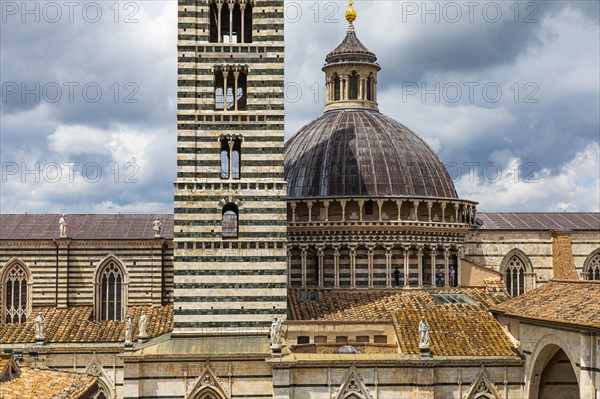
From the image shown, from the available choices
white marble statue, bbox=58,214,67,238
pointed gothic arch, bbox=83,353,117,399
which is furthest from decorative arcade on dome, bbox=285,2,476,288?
white marble statue, bbox=58,214,67,238

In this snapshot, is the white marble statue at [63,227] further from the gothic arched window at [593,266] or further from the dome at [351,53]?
the gothic arched window at [593,266]

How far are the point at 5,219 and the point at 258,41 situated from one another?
21.9 meters

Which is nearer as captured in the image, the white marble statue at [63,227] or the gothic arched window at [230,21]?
the gothic arched window at [230,21]

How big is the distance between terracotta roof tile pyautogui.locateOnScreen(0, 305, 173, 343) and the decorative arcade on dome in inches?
281

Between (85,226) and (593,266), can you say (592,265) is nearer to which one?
(593,266)

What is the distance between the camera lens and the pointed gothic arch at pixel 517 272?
43.8 metres

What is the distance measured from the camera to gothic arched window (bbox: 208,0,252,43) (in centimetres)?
3212

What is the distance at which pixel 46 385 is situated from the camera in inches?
917

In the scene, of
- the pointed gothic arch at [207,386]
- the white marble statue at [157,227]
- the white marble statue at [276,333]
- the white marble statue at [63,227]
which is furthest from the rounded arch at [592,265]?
the white marble statue at [63,227]

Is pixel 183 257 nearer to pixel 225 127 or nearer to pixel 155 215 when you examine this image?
pixel 225 127

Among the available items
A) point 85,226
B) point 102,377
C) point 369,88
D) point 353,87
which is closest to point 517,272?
point 369,88

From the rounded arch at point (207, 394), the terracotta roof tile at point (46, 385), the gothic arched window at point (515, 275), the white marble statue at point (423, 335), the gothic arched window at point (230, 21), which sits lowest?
the rounded arch at point (207, 394)

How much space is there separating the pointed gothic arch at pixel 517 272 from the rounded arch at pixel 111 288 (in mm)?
20109

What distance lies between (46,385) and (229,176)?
1127 cm
